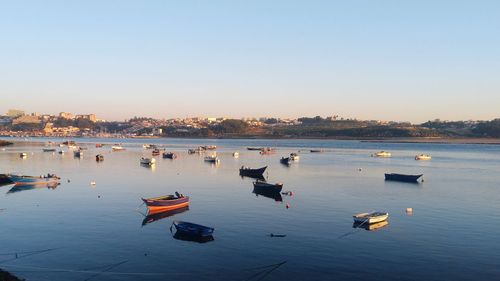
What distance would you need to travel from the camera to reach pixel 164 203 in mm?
33344

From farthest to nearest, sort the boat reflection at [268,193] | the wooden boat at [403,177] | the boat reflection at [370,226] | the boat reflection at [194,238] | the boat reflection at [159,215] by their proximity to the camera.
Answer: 1. the wooden boat at [403,177]
2. the boat reflection at [268,193]
3. the boat reflection at [159,215]
4. the boat reflection at [370,226]
5. the boat reflection at [194,238]

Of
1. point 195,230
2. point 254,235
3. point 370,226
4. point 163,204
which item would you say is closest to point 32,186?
A: point 163,204

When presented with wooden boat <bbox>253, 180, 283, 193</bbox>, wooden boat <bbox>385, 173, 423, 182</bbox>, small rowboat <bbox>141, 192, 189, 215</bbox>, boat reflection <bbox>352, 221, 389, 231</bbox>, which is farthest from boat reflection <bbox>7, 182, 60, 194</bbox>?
wooden boat <bbox>385, 173, 423, 182</bbox>

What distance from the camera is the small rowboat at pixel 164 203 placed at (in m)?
32.4

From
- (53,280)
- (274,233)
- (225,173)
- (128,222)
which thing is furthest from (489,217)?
(225,173)

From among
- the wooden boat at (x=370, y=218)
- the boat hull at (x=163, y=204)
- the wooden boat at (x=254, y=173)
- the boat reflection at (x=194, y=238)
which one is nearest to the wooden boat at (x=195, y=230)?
the boat reflection at (x=194, y=238)

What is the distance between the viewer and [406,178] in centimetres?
5666

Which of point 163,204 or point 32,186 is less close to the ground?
point 163,204

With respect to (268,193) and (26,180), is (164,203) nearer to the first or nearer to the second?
(268,193)

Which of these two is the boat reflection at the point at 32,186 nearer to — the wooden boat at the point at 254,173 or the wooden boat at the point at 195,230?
the wooden boat at the point at 254,173

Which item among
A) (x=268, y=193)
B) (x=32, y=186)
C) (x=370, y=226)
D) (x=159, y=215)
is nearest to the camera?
(x=370, y=226)

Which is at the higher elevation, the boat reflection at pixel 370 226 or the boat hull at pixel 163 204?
the boat hull at pixel 163 204

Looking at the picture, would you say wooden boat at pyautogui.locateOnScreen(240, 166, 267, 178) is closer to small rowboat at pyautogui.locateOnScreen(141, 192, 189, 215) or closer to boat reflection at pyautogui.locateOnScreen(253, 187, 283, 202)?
boat reflection at pyautogui.locateOnScreen(253, 187, 283, 202)

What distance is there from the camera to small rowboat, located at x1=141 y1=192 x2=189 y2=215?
32375mm
